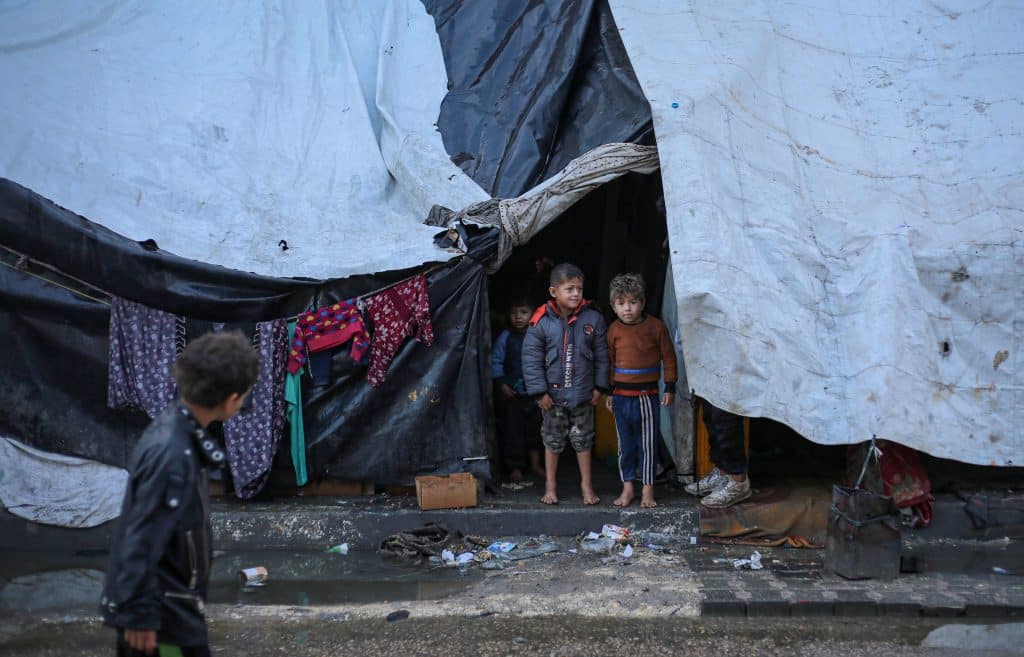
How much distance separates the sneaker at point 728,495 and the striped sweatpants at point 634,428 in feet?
1.49

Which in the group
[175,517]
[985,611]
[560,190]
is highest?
[560,190]

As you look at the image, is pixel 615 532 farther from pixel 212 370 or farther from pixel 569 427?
pixel 212 370

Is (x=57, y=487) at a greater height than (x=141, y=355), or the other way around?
(x=141, y=355)

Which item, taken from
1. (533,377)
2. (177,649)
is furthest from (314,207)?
(177,649)

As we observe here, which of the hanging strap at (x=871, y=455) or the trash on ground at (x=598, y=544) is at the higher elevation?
the hanging strap at (x=871, y=455)

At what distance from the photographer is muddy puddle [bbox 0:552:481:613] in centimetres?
536

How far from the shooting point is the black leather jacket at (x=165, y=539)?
2.77 m

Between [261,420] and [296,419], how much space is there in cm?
24

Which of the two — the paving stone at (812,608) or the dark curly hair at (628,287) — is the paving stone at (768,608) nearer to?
the paving stone at (812,608)

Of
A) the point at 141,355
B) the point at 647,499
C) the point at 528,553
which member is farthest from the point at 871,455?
the point at 141,355

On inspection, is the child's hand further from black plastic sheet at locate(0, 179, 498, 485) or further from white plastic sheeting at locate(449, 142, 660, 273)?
white plastic sheeting at locate(449, 142, 660, 273)

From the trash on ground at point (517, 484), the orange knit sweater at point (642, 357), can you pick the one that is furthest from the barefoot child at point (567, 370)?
the trash on ground at point (517, 484)

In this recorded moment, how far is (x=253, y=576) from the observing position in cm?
566

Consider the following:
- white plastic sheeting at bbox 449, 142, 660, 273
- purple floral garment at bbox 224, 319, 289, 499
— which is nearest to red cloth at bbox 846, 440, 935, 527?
white plastic sheeting at bbox 449, 142, 660, 273
